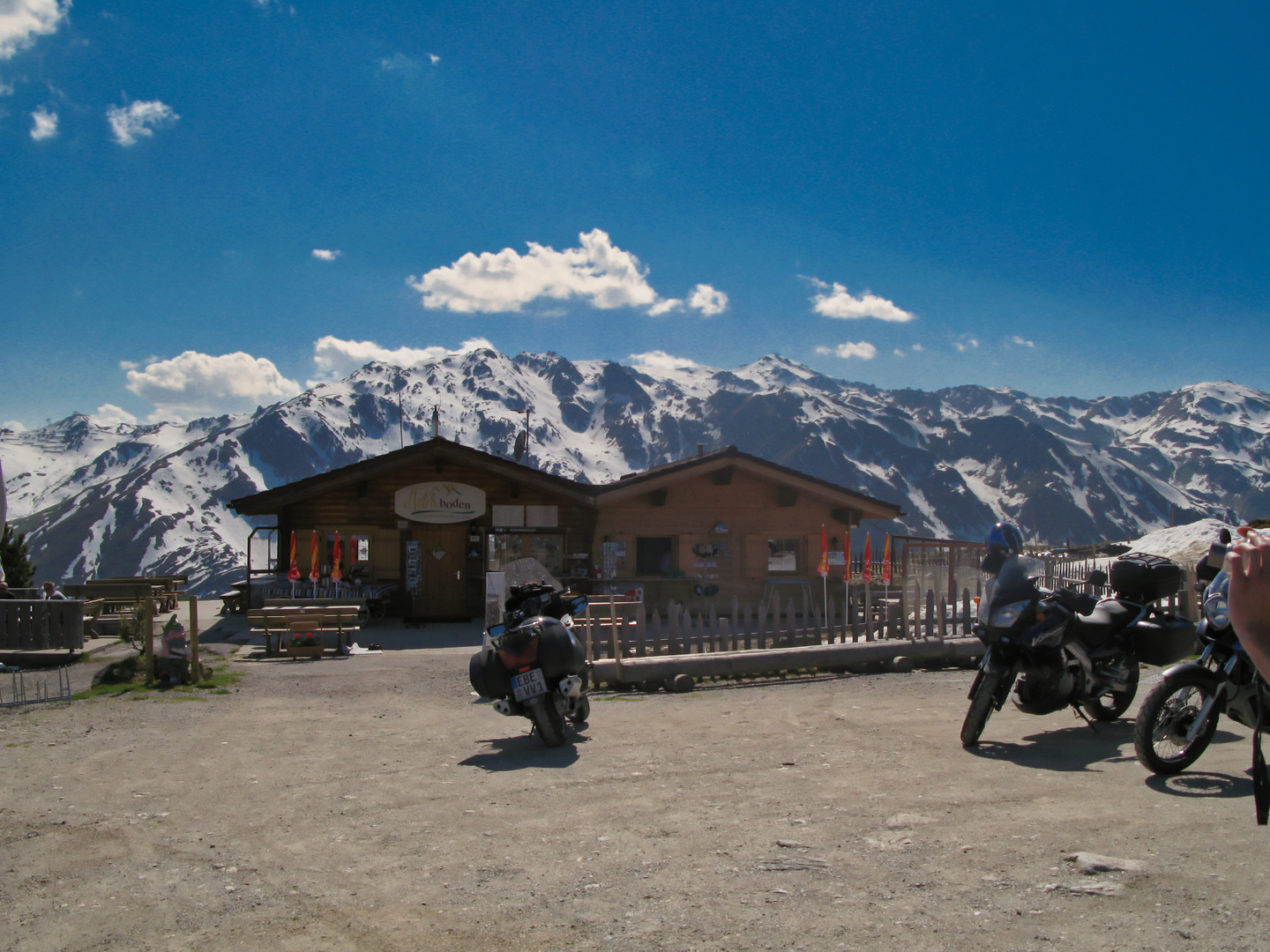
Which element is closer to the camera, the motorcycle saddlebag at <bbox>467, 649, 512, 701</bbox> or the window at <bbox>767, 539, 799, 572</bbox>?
the motorcycle saddlebag at <bbox>467, 649, 512, 701</bbox>

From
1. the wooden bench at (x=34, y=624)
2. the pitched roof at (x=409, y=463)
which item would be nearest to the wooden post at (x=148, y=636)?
the wooden bench at (x=34, y=624)

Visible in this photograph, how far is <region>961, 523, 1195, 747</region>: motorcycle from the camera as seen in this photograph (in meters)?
6.49

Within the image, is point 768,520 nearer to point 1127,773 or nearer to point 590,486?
point 590,486

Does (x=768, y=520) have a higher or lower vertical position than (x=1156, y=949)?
higher

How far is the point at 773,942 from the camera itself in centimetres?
327

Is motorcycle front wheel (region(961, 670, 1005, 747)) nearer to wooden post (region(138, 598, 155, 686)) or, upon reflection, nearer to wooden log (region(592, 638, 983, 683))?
wooden log (region(592, 638, 983, 683))


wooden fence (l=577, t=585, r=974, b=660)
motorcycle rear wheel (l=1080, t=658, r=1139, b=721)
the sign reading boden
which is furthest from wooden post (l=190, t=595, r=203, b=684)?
the sign reading boden

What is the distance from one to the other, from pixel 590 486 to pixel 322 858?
1628cm

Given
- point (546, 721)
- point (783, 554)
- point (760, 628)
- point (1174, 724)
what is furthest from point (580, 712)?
point (783, 554)

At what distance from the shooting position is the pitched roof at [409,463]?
64.6 feet

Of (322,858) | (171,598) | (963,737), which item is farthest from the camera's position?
(171,598)

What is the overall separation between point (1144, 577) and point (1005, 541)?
118 cm

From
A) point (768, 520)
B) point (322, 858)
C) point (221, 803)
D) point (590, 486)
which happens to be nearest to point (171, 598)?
point (590, 486)

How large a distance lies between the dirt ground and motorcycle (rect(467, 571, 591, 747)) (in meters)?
0.30
